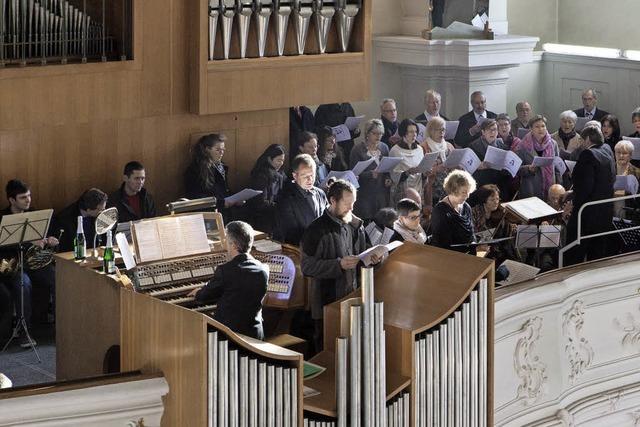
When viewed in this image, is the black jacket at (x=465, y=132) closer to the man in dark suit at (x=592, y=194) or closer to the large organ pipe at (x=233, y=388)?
the man in dark suit at (x=592, y=194)

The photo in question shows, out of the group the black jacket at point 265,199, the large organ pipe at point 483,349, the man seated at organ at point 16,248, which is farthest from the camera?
the black jacket at point 265,199

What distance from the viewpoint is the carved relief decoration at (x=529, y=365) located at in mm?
8219

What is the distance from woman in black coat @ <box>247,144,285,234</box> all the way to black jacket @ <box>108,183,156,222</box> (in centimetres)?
98

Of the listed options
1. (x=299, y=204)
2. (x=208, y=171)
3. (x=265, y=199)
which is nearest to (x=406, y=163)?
(x=265, y=199)

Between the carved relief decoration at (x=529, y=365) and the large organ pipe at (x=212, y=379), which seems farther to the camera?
the carved relief decoration at (x=529, y=365)

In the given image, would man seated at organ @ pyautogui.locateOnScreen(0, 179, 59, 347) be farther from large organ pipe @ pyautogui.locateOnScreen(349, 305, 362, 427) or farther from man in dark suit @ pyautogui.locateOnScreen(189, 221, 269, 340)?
large organ pipe @ pyautogui.locateOnScreen(349, 305, 362, 427)

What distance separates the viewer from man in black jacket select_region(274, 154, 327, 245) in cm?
998

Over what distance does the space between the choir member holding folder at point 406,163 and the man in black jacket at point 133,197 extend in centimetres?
255

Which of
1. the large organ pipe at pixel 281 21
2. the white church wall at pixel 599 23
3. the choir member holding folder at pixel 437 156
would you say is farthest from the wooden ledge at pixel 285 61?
the white church wall at pixel 599 23

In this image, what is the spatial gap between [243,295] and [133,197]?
10.1ft

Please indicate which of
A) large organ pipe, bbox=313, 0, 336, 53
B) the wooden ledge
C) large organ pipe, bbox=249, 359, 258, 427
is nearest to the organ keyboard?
the wooden ledge

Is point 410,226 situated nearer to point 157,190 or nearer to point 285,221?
point 285,221

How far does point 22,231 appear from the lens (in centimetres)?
941

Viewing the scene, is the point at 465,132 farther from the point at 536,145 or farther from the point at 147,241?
the point at 147,241
